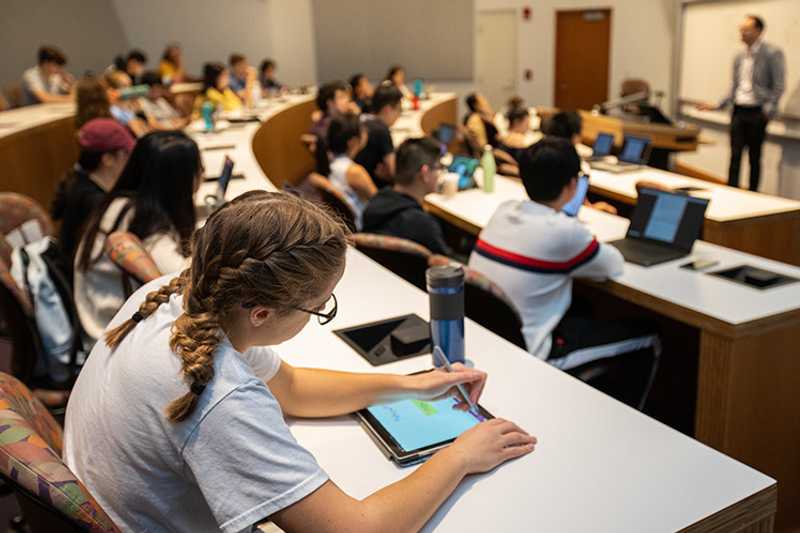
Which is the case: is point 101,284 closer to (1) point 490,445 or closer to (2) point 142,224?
(2) point 142,224

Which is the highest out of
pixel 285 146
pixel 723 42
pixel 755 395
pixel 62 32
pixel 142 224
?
pixel 62 32

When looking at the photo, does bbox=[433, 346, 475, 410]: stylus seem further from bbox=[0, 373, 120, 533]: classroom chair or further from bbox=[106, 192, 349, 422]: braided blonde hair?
bbox=[0, 373, 120, 533]: classroom chair

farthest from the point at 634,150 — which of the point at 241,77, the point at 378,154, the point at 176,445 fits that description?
the point at 241,77

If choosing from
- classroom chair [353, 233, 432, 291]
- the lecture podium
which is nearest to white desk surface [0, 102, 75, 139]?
classroom chair [353, 233, 432, 291]

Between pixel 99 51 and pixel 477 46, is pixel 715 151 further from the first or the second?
pixel 99 51

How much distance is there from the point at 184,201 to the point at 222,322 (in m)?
1.26

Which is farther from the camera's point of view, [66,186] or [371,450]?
[66,186]

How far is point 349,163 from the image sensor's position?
4.26 m

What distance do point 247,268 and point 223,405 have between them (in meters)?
0.18

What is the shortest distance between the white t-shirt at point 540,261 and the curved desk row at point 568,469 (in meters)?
0.67

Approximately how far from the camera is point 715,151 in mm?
7445

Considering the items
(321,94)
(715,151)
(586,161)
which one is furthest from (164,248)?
(715,151)

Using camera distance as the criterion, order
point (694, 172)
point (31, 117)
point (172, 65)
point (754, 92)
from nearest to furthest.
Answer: point (31, 117)
point (754, 92)
point (694, 172)
point (172, 65)

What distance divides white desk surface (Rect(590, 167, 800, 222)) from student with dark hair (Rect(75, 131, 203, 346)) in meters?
1.96
